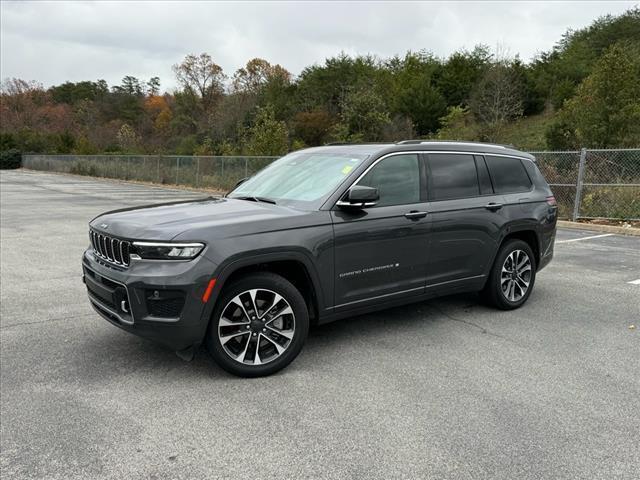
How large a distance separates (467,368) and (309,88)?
53.7 meters

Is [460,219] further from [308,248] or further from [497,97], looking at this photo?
[497,97]

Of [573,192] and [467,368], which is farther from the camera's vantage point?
[573,192]

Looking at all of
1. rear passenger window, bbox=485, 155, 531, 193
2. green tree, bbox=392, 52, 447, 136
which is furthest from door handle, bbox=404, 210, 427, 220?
green tree, bbox=392, 52, 447, 136

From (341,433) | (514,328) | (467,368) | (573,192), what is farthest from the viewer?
(573,192)

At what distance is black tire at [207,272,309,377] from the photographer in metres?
3.82

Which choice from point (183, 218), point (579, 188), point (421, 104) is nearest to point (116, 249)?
point (183, 218)

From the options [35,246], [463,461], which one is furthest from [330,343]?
[35,246]

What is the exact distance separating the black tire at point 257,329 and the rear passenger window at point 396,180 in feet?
3.91

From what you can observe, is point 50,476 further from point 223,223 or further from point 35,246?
point 35,246

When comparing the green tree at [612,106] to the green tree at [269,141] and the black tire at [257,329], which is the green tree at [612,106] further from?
the black tire at [257,329]

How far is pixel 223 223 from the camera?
3871 millimetres

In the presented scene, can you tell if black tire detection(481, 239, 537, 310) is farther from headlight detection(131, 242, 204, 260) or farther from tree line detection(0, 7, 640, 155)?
tree line detection(0, 7, 640, 155)

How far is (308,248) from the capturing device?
13.4 feet

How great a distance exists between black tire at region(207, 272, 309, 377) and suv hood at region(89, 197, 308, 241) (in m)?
0.41
